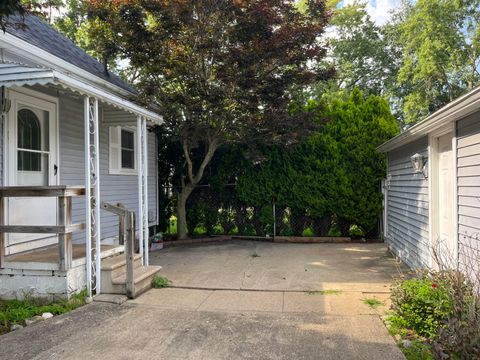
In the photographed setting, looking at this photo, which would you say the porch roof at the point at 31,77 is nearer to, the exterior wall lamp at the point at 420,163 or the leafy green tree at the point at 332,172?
the exterior wall lamp at the point at 420,163

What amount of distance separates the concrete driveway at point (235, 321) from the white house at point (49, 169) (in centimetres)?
62

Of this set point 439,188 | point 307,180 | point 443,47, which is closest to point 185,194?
point 307,180

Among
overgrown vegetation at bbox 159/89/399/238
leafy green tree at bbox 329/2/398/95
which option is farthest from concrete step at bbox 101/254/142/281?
leafy green tree at bbox 329/2/398/95

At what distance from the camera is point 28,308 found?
4250 mm

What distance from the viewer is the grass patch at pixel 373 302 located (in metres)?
4.55

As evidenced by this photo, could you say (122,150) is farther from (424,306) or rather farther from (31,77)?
(424,306)

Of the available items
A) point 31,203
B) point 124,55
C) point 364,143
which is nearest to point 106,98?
point 31,203

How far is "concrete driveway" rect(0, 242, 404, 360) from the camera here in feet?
10.7

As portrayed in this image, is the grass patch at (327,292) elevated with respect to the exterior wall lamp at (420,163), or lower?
lower

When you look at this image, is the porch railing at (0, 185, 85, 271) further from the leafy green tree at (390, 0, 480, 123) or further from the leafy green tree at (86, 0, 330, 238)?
the leafy green tree at (390, 0, 480, 123)

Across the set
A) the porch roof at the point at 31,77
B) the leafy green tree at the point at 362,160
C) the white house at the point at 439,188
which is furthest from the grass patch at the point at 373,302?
the leafy green tree at the point at 362,160

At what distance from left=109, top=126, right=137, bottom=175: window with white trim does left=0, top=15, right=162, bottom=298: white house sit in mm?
583

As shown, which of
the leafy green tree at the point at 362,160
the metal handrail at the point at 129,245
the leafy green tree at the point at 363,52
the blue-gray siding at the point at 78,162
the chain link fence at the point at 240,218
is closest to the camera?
the metal handrail at the point at 129,245

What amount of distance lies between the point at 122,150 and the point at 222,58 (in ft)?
10.1
